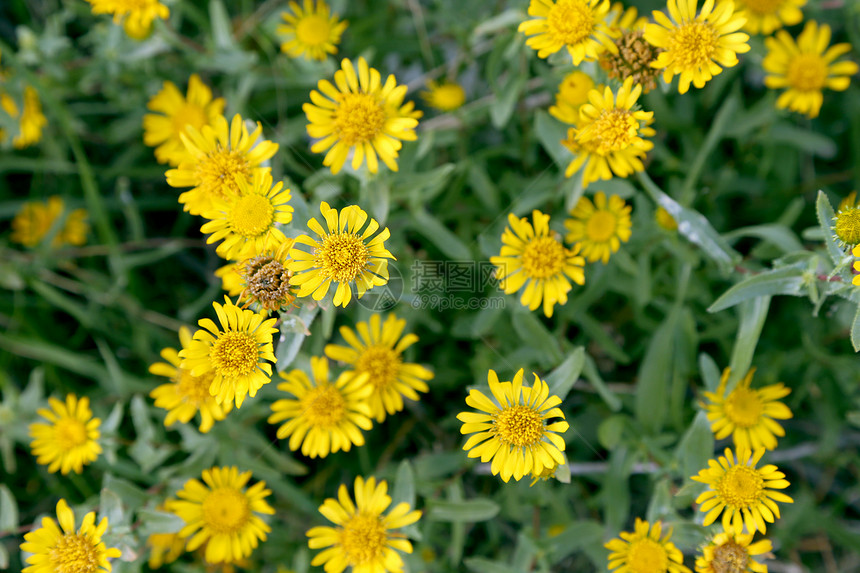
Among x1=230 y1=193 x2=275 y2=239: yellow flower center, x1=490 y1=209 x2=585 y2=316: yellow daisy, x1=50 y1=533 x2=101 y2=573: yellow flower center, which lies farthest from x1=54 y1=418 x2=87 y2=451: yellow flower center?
x1=490 y1=209 x2=585 y2=316: yellow daisy

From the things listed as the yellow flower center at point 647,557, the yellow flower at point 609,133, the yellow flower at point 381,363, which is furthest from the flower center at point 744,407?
the yellow flower at point 381,363

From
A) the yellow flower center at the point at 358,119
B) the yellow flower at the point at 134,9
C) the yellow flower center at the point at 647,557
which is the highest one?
the yellow flower at the point at 134,9

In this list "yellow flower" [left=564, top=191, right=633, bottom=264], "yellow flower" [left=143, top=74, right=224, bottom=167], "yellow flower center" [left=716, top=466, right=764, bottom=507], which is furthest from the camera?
"yellow flower" [left=143, top=74, right=224, bottom=167]

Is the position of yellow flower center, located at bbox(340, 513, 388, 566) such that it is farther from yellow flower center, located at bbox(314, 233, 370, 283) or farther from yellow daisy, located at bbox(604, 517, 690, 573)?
yellow flower center, located at bbox(314, 233, 370, 283)

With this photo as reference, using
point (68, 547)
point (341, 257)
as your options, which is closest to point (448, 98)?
point (341, 257)

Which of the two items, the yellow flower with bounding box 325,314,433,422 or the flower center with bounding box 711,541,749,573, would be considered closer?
the flower center with bounding box 711,541,749,573

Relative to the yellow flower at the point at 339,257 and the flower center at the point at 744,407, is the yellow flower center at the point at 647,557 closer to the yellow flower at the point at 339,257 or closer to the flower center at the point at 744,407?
the flower center at the point at 744,407

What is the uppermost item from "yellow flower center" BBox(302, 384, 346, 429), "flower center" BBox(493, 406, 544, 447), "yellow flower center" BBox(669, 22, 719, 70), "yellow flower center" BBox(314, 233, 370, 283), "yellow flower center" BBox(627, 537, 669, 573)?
"yellow flower center" BBox(669, 22, 719, 70)

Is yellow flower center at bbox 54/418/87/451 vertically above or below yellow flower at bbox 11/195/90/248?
below
